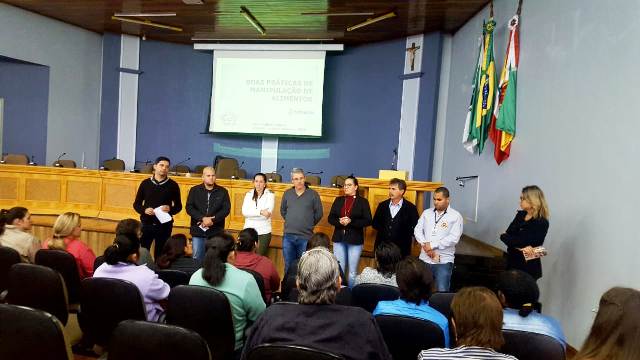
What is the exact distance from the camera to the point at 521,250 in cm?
344

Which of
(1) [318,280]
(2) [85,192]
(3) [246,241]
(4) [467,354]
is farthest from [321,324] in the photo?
(2) [85,192]

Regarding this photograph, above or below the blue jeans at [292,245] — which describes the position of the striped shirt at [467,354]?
above

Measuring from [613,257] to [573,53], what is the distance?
1.87 metres

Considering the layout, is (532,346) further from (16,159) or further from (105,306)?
(16,159)

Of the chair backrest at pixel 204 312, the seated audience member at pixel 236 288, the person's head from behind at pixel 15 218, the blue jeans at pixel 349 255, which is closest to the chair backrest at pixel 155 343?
the chair backrest at pixel 204 312

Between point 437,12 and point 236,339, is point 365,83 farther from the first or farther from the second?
point 236,339

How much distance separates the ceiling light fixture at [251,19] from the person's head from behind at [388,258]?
18.8 ft

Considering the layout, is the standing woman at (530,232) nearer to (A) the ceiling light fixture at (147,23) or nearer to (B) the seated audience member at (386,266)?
(B) the seated audience member at (386,266)

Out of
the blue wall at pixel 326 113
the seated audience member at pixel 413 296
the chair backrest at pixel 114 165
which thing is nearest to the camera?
the seated audience member at pixel 413 296

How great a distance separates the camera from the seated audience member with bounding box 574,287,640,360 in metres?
1.19

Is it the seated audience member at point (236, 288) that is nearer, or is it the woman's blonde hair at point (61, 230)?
the seated audience member at point (236, 288)

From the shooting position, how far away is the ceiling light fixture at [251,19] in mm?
7539

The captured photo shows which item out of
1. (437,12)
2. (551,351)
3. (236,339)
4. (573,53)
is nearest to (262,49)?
(437,12)

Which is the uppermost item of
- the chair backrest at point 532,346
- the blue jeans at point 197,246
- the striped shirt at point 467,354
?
the striped shirt at point 467,354
